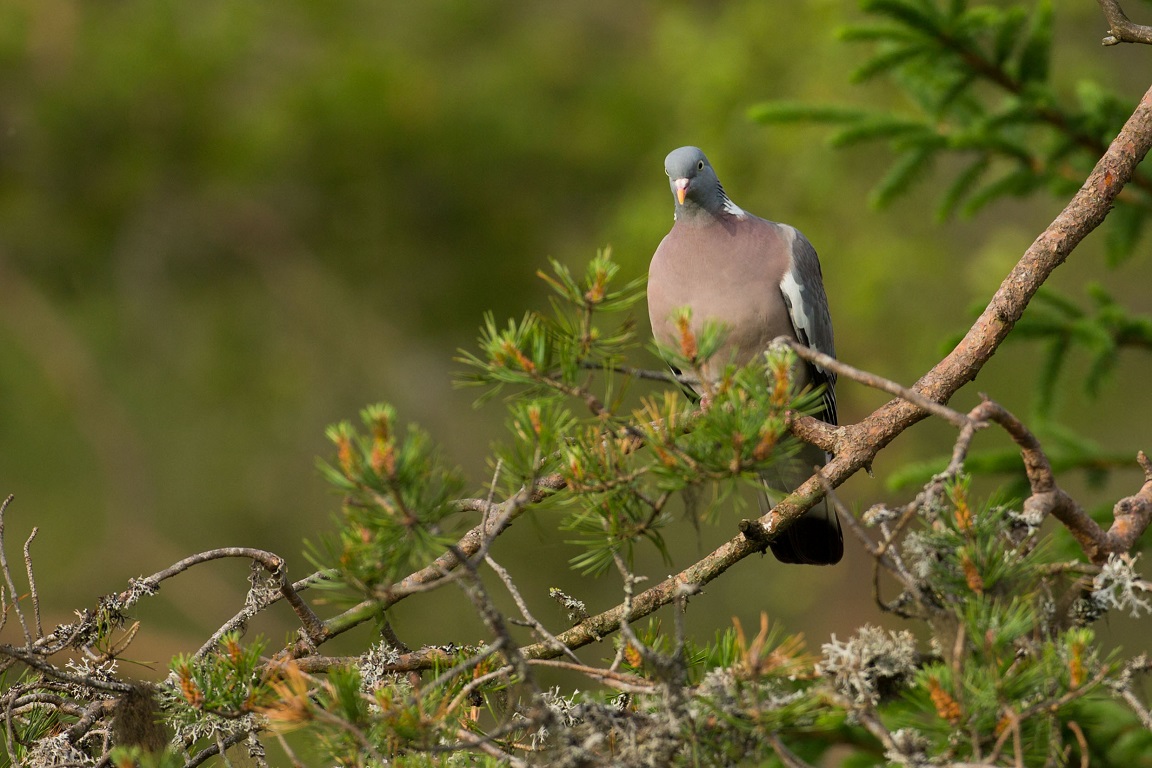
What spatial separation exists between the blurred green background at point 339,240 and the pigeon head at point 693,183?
3961 mm

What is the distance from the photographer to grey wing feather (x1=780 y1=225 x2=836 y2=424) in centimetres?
288

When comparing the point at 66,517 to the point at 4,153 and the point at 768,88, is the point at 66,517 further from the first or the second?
the point at 768,88

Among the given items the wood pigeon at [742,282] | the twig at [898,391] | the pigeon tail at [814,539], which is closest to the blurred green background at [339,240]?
the wood pigeon at [742,282]

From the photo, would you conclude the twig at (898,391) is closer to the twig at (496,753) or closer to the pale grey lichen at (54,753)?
the twig at (496,753)

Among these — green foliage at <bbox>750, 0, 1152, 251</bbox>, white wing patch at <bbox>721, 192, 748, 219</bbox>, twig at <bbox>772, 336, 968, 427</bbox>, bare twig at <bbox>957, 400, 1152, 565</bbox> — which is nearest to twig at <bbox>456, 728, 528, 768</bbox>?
twig at <bbox>772, 336, 968, 427</bbox>

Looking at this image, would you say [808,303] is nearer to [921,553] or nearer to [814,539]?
[814,539]

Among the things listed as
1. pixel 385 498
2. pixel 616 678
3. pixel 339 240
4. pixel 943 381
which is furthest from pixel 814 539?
pixel 339 240

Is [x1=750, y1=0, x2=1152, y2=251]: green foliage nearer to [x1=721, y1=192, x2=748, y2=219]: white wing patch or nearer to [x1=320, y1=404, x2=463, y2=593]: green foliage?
[x1=721, y1=192, x2=748, y2=219]: white wing patch

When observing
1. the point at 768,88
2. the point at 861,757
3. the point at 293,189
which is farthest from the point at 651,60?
the point at 861,757

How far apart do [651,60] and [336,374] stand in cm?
340

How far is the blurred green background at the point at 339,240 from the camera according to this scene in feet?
24.0

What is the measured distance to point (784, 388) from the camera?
1514mm

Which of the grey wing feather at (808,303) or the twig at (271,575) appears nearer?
the twig at (271,575)

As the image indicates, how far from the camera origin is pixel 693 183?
285 centimetres
